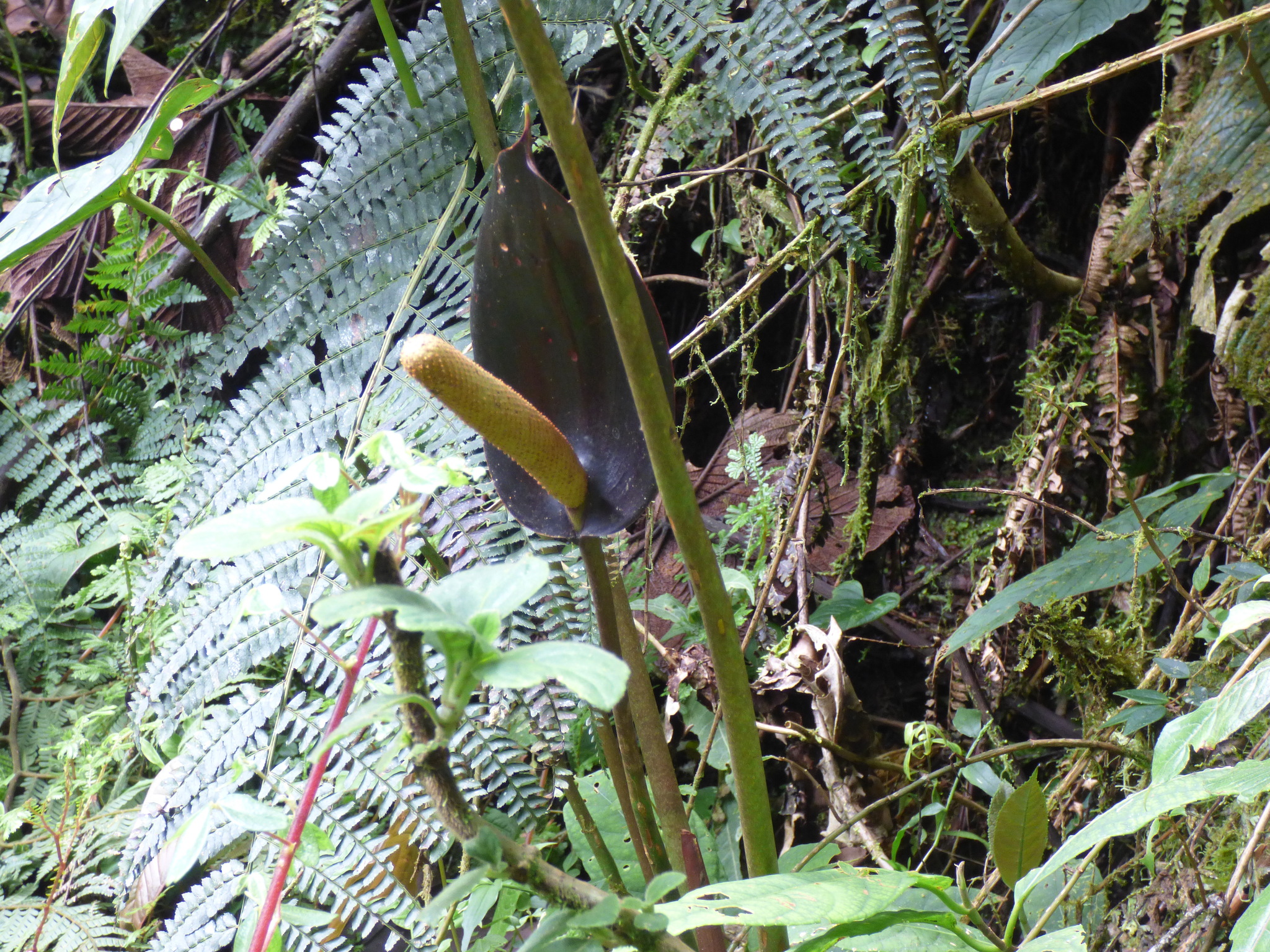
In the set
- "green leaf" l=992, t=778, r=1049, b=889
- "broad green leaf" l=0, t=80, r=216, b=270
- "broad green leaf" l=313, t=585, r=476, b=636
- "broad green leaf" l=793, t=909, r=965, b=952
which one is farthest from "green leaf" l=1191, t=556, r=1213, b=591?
"broad green leaf" l=0, t=80, r=216, b=270

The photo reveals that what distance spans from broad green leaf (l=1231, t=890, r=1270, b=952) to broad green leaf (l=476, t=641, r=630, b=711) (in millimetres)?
413

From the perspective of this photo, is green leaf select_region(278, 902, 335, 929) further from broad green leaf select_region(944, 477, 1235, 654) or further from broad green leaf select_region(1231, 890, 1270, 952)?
broad green leaf select_region(944, 477, 1235, 654)

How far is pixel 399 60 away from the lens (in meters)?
0.73

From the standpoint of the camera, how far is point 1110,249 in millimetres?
1106

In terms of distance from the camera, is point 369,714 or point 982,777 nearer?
point 369,714

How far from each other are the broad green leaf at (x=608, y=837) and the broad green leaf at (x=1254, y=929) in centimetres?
41

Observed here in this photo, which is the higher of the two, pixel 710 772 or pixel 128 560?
pixel 128 560

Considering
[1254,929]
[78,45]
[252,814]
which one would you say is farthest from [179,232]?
[1254,929]

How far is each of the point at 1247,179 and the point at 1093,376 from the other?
11.2 inches

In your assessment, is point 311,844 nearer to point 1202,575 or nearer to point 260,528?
point 260,528

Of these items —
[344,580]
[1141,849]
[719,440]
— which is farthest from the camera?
[719,440]

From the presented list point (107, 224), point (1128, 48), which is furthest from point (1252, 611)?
point (107, 224)

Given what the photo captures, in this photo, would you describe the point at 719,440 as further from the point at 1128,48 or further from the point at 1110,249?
the point at 1128,48

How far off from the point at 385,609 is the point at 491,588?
4 cm
